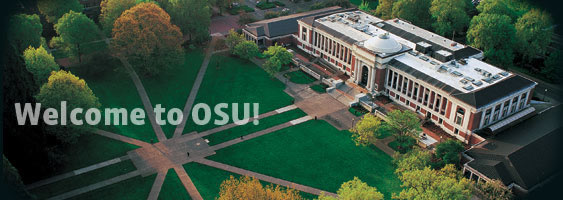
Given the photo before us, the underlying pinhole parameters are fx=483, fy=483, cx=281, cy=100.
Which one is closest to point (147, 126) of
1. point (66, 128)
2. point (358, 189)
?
point (66, 128)

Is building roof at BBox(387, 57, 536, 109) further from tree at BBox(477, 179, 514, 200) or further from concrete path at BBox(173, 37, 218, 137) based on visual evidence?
concrete path at BBox(173, 37, 218, 137)

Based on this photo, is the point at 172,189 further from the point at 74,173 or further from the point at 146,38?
the point at 146,38

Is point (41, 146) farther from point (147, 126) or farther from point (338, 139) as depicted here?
point (338, 139)

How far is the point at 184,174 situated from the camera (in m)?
90.1

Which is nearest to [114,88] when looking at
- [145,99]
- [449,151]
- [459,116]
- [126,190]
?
[145,99]

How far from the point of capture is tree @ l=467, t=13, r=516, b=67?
399ft

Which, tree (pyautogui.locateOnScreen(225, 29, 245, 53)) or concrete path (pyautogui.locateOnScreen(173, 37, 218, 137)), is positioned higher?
tree (pyautogui.locateOnScreen(225, 29, 245, 53))

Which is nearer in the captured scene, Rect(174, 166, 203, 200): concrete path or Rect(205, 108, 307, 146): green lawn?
Rect(174, 166, 203, 200): concrete path

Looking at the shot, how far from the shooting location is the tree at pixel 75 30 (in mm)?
120500

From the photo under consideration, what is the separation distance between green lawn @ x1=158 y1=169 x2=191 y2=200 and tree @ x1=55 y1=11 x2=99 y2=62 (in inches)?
2033

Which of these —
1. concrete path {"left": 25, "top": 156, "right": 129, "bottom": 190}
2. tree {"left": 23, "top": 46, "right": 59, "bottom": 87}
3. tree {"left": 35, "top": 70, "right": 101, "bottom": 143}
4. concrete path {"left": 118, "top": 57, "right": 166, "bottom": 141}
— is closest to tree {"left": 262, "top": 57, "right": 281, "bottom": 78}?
concrete path {"left": 118, "top": 57, "right": 166, "bottom": 141}

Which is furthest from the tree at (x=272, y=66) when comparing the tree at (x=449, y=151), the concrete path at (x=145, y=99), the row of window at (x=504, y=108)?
the row of window at (x=504, y=108)

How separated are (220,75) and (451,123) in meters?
57.6

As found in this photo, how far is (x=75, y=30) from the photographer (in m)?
120
